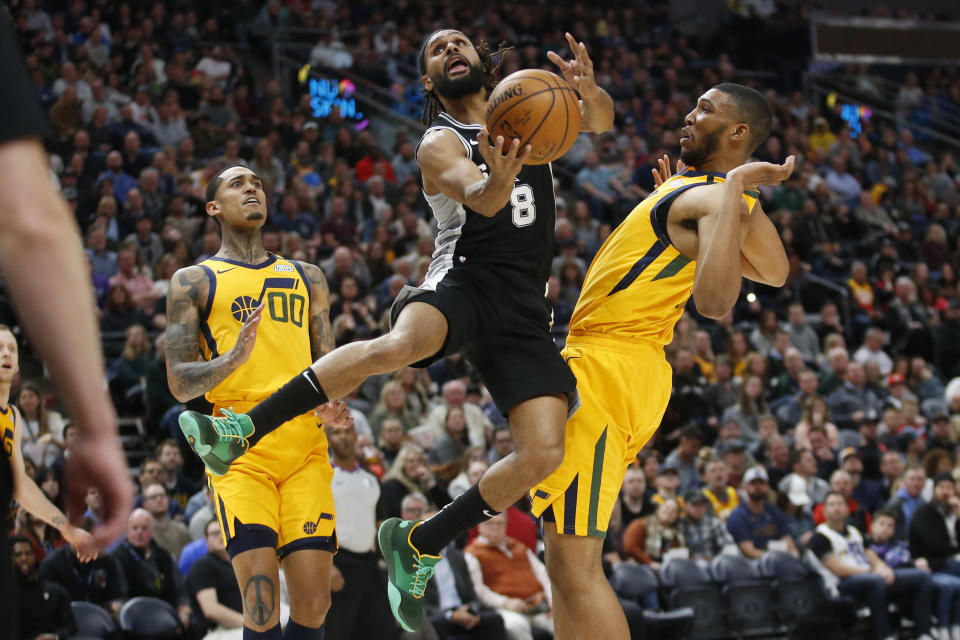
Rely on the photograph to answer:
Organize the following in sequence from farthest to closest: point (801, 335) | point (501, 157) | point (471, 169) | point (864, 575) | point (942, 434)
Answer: point (801, 335) → point (942, 434) → point (864, 575) → point (471, 169) → point (501, 157)

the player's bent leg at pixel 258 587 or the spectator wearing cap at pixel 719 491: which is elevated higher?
the player's bent leg at pixel 258 587

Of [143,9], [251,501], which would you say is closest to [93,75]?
[143,9]

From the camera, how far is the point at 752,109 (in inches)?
203

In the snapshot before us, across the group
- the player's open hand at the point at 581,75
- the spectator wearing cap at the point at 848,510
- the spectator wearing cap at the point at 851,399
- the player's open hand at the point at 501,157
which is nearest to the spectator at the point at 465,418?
the spectator wearing cap at the point at 848,510

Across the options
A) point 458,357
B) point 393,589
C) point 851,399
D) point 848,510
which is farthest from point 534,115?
point 851,399

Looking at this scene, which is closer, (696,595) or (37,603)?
(37,603)

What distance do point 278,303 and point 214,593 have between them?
3.66 m

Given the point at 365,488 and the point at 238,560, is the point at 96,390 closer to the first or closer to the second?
the point at 238,560

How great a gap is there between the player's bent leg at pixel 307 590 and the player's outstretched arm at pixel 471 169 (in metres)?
1.75

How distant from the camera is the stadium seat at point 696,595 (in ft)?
33.5

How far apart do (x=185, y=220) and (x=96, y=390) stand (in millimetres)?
11779

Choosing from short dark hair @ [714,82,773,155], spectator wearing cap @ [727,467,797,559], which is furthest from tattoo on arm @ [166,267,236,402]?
spectator wearing cap @ [727,467,797,559]

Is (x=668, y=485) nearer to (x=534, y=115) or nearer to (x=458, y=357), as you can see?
(x=458, y=357)

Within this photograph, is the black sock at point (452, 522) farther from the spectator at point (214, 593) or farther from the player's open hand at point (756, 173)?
the spectator at point (214, 593)
